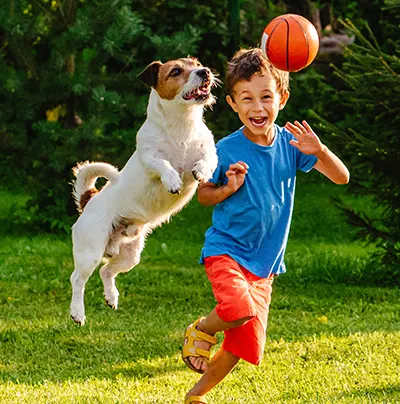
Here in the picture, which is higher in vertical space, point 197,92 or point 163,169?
point 197,92

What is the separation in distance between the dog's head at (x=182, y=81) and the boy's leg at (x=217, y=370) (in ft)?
3.90

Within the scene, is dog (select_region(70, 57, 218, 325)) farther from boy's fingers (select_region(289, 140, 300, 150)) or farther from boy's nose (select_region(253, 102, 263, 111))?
boy's fingers (select_region(289, 140, 300, 150))

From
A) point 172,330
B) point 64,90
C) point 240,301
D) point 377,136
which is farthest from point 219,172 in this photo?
point 64,90

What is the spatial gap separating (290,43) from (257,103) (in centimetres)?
36

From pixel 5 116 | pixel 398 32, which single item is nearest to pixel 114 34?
pixel 5 116

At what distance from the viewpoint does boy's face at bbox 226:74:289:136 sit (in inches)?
160

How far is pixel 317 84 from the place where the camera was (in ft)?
45.9

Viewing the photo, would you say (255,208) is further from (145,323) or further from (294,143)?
(145,323)

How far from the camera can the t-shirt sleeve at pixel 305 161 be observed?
4274 millimetres

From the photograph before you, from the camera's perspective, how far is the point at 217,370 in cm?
414

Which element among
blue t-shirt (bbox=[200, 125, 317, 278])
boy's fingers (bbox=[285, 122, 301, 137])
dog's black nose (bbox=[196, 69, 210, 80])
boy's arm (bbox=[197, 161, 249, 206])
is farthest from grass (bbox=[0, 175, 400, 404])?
dog's black nose (bbox=[196, 69, 210, 80])

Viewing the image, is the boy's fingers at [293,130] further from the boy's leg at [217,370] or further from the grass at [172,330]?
the grass at [172,330]

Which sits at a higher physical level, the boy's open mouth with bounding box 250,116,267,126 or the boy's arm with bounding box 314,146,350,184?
the boy's open mouth with bounding box 250,116,267,126

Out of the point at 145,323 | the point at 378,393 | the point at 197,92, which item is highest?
the point at 197,92
